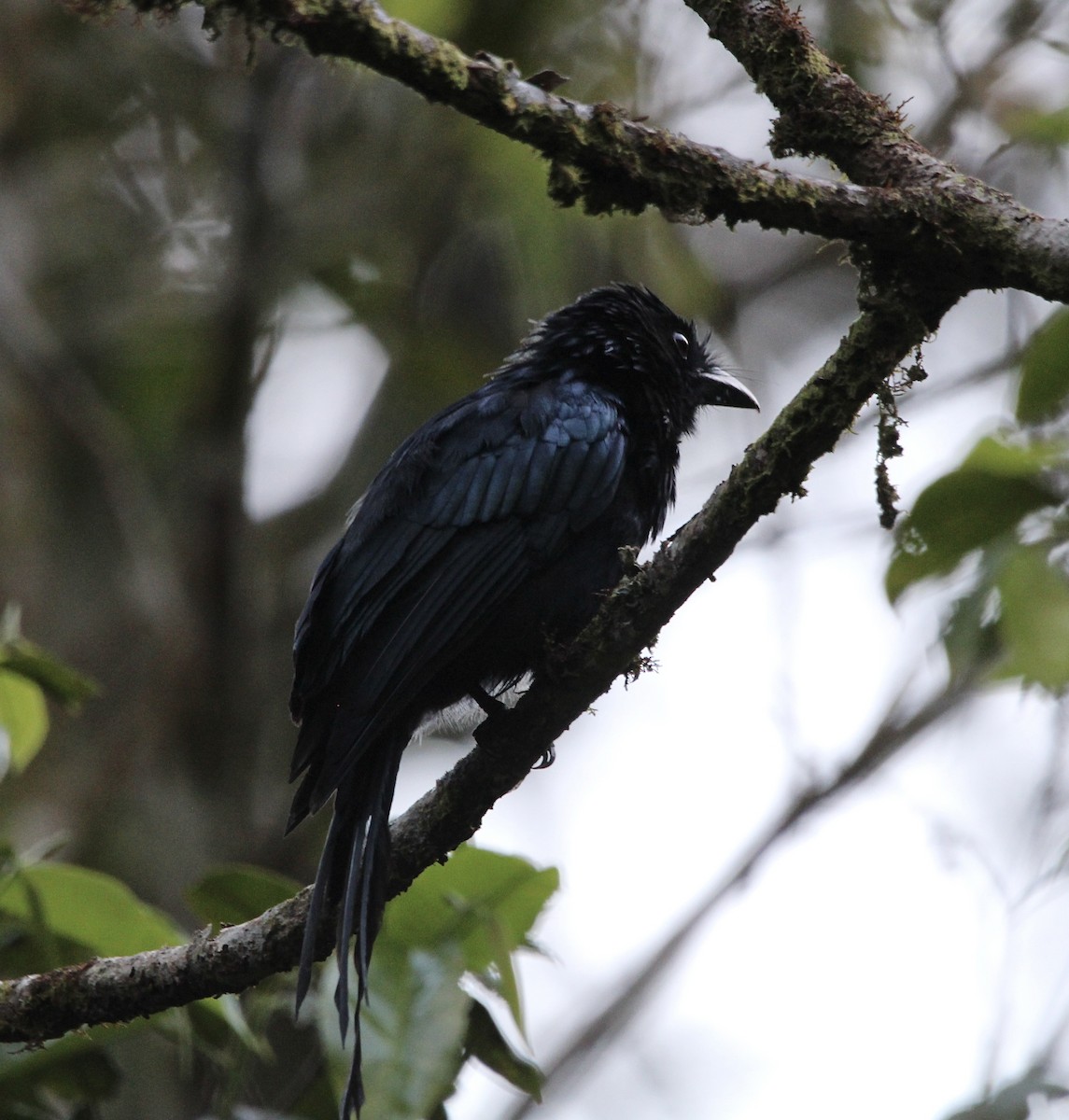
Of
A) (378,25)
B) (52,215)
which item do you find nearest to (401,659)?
(378,25)

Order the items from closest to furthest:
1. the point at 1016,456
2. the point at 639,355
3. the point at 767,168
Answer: the point at 767,168 < the point at 1016,456 < the point at 639,355

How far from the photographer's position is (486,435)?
3.89 metres

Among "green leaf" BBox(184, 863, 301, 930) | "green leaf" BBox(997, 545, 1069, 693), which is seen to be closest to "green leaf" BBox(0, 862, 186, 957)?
"green leaf" BBox(184, 863, 301, 930)

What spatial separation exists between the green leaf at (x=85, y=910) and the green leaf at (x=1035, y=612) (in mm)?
1985

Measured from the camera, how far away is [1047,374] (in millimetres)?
2771

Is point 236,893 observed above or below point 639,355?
below

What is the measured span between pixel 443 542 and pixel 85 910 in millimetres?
1232

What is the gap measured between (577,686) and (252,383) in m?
3.83

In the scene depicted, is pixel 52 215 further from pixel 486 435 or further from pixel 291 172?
pixel 486 435

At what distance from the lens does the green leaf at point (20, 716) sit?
335 centimetres

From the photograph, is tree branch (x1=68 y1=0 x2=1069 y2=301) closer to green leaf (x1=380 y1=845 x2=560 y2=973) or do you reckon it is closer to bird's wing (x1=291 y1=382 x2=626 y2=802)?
bird's wing (x1=291 y1=382 x2=626 y2=802)

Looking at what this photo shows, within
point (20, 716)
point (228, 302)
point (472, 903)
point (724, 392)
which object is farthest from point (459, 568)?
point (228, 302)

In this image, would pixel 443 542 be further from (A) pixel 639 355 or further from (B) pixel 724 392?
(B) pixel 724 392

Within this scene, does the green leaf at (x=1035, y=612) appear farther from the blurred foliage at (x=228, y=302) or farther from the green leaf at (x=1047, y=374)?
the blurred foliage at (x=228, y=302)
